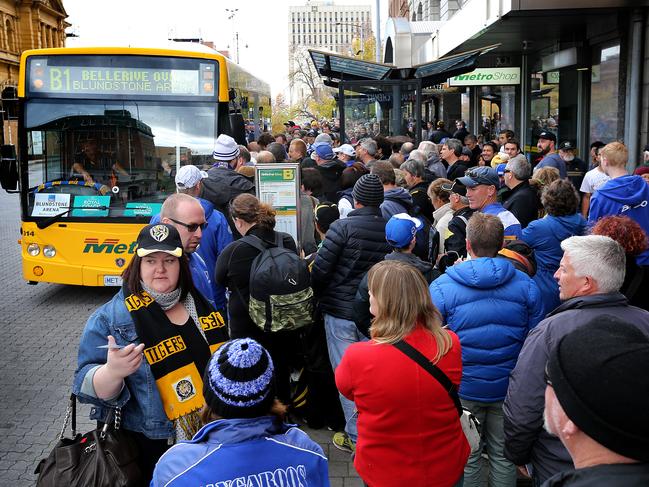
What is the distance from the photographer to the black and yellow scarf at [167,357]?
3162 millimetres

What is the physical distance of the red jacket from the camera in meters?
3.18

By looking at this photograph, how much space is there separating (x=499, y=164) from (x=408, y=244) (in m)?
5.12

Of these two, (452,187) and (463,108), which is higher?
(463,108)

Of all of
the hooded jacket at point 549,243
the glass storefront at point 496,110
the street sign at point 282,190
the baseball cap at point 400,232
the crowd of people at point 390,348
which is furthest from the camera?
the glass storefront at point 496,110

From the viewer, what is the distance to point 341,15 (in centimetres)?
18162

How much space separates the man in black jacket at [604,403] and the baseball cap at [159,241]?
205 centimetres

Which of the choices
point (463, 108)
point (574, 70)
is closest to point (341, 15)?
point (463, 108)

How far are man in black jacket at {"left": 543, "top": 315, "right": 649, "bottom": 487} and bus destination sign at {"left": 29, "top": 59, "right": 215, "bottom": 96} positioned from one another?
27.3 feet

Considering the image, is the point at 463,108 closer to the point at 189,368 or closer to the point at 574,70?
the point at 574,70

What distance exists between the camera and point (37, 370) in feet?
23.7

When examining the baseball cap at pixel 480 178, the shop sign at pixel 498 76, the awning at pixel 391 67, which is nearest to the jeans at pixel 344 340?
the baseball cap at pixel 480 178

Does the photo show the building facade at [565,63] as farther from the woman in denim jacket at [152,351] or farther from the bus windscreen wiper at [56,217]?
the woman in denim jacket at [152,351]

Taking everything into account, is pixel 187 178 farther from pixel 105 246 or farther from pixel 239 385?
pixel 239 385

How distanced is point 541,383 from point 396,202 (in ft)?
11.9
